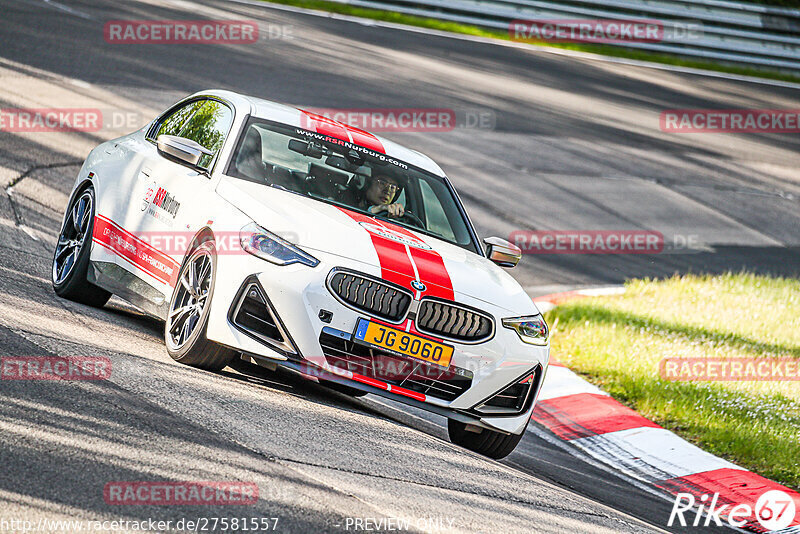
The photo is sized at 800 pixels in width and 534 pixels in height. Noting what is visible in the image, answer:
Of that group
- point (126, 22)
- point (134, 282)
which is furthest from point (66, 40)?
point (134, 282)

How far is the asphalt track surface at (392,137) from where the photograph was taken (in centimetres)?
481

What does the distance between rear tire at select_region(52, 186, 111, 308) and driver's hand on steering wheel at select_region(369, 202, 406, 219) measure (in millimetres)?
1964

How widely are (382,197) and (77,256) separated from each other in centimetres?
213

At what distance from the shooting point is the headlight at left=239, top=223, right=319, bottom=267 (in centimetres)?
606

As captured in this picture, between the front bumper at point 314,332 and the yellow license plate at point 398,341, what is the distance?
0.07 m

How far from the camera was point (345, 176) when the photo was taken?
24.1 ft

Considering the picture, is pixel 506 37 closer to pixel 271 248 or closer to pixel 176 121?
pixel 176 121

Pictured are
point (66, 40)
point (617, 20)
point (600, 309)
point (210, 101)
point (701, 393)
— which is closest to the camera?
point (210, 101)

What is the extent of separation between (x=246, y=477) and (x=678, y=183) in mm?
14584

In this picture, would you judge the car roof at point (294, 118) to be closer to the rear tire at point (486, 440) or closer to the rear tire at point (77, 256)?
the rear tire at point (77, 256)

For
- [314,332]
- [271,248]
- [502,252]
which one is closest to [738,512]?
[502,252]

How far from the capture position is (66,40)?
1706 cm

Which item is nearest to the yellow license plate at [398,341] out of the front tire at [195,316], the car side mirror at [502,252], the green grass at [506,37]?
the front tire at [195,316]

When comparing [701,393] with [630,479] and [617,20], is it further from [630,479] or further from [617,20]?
[617,20]
